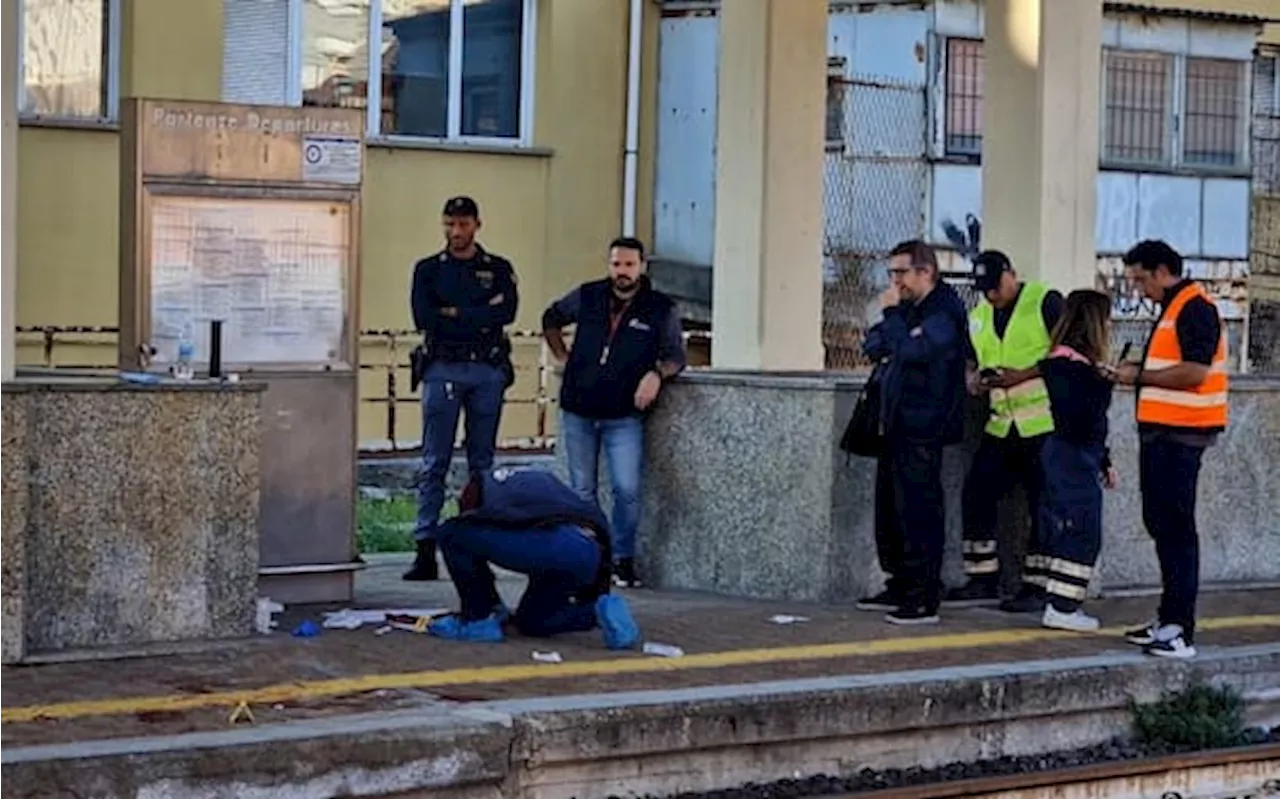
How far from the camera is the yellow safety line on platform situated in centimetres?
905

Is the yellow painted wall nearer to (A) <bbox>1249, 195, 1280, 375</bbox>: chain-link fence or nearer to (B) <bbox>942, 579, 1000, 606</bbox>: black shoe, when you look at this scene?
(A) <bbox>1249, 195, 1280, 375</bbox>: chain-link fence

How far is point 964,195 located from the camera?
23.3m

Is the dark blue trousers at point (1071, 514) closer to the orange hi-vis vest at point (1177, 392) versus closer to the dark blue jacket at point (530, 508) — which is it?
the orange hi-vis vest at point (1177, 392)

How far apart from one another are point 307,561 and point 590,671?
2.01m

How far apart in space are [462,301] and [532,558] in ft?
8.23

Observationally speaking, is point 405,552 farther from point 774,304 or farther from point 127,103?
point 127,103

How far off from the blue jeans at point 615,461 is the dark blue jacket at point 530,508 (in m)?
1.98

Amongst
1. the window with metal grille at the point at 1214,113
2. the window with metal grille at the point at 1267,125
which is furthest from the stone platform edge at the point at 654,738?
the window with metal grille at the point at 1267,125

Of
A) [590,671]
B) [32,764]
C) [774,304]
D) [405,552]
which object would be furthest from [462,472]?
[32,764]

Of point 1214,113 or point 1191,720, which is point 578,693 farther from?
point 1214,113

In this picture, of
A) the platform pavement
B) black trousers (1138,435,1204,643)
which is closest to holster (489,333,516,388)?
the platform pavement

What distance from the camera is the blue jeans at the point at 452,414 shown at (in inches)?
512

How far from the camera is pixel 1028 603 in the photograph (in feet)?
41.4

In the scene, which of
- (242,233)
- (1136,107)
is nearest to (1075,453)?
(242,233)
